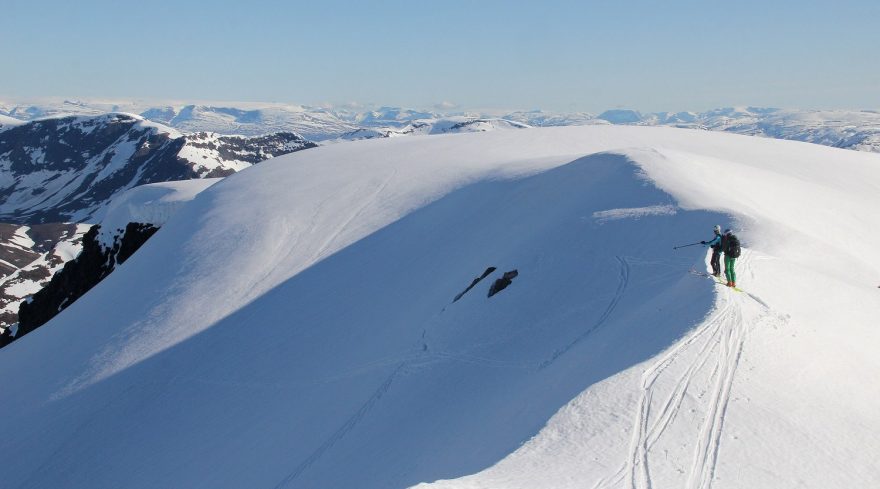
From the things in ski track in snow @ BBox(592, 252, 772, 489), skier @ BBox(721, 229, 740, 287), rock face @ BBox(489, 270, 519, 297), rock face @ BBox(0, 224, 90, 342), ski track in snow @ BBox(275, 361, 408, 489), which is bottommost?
rock face @ BBox(0, 224, 90, 342)

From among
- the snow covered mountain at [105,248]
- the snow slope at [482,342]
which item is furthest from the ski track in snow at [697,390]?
the snow covered mountain at [105,248]

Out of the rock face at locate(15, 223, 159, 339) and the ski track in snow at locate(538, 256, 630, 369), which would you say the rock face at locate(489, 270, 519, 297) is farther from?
the rock face at locate(15, 223, 159, 339)

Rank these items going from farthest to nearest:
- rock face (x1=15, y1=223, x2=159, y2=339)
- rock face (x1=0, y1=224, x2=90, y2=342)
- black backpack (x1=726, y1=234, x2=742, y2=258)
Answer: rock face (x1=0, y1=224, x2=90, y2=342)
rock face (x1=15, y1=223, x2=159, y2=339)
black backpack (x1=726, y1=234, x2=742, y2=258)

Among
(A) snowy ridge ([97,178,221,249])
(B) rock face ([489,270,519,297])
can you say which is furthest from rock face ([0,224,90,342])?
(B) rock face ([489,270,519,297])

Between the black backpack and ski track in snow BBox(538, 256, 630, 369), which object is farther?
ski track in snow BBox(538, 256, 630, 369)

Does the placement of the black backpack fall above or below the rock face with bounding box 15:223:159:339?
above

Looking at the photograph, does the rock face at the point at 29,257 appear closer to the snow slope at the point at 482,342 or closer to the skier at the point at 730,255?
the snow slope at the point at 482,342
